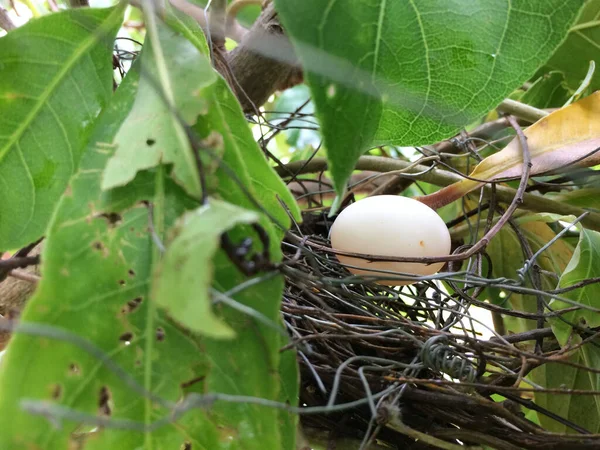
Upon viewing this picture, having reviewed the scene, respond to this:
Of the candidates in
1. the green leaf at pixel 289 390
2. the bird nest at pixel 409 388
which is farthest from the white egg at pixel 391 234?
the green leaf at pixel 289 390

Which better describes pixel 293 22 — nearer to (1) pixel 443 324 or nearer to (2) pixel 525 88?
(1) pixel 443 324

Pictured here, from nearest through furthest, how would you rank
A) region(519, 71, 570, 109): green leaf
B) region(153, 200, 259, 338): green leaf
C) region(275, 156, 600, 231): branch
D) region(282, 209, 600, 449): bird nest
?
1. region(153, 200, 259, 338): green leaf
2. region(282, 209, 600, 449): bird nest
3. region(275, 156, 600, 231): branch
4. region(519, 71, 570, 109): green leaf

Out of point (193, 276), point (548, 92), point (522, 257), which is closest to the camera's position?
point (193, 276)

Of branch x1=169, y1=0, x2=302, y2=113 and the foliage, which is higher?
branch x1=169, y1=0, x2=302, y2=113

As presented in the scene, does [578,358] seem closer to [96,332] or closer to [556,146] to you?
[556,146]

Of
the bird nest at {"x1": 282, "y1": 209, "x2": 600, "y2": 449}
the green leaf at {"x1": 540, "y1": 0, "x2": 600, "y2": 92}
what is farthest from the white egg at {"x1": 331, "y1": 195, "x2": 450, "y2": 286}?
the green leaf at {"x1": 540, "y1": 0, "x2": 600, "y2": 92}

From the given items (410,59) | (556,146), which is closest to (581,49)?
(556,146)

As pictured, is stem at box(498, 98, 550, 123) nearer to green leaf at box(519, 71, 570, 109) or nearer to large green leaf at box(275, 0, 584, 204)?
green leaf at box(519, 71, 570, 109)
